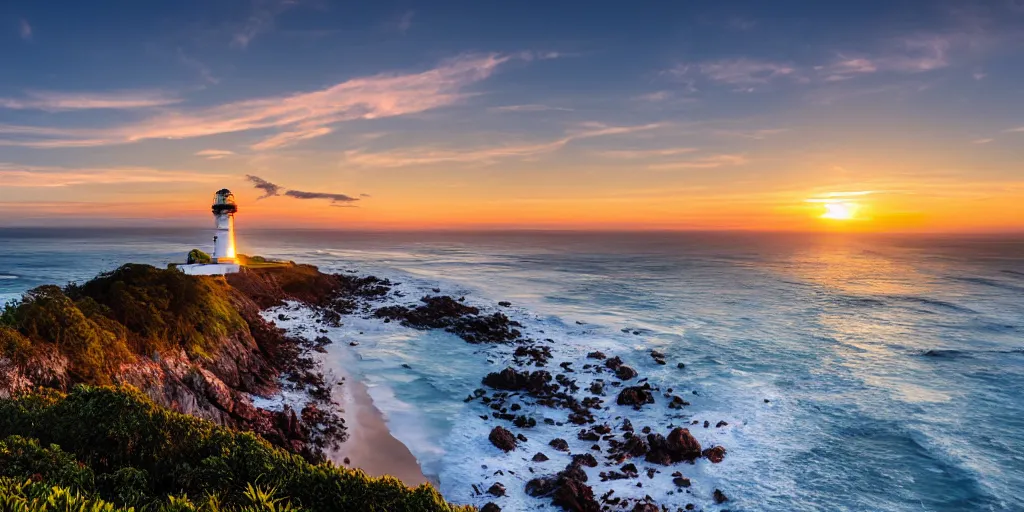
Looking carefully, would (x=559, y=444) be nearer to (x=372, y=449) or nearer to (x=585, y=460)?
(x=585, y=460)

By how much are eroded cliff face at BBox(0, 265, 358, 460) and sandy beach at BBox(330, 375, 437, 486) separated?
0.81 metres

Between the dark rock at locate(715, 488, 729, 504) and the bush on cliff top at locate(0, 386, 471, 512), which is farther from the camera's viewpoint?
the dark rock at locate(715, 488, 729, 504)

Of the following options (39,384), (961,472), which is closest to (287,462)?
(39,384)

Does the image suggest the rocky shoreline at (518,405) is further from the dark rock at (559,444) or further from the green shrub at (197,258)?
the green shrub at (197,258)

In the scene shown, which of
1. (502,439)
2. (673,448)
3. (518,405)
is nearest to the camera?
(673,448)

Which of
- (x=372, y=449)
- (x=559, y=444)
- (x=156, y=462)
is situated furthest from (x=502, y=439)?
(x=156, y=462)

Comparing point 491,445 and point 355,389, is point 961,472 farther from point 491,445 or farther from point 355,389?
point 355,389

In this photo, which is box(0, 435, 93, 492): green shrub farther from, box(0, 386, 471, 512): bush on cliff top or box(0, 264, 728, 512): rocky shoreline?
box(0, 264, 728, 512): rocky shoreline

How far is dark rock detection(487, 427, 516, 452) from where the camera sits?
21.9m

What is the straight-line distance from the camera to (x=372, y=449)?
72.2 feet

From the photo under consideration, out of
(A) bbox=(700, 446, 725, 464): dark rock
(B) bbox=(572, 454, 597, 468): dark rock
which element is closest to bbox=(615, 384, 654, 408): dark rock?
(A) bbox=(700, 446, 725, 464): dark rock

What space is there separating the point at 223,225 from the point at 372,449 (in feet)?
134

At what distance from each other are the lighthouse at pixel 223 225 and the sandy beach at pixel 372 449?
112 feet

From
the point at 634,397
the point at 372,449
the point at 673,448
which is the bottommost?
the point at 372,449
